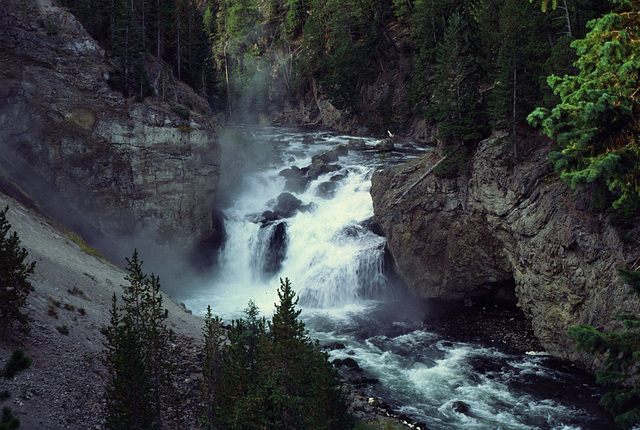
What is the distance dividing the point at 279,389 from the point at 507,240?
1895cm

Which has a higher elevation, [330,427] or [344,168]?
[344,168]

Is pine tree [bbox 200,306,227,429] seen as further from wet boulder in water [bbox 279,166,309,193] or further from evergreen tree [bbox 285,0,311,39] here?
evergreen tree [bbox 285,0,311,39]

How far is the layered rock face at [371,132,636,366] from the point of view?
21.0m

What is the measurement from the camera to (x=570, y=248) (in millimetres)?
21938

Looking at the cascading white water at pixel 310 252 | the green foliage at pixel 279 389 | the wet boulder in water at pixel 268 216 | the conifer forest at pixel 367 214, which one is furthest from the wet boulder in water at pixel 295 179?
the green foliage at pixel 279 389

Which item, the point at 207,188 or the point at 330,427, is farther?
the point at 207,188

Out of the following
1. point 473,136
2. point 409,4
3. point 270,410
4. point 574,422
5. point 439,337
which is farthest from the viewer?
point 409,4

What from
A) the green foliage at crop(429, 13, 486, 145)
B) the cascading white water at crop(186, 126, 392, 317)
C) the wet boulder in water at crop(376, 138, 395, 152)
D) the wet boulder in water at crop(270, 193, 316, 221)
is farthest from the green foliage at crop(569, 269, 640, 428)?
the wet boulder in water at crop(376, 138, 395, 152)

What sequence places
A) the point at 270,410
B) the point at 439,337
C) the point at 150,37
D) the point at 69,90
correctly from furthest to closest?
the point at 150,37
the point at 69,90
the point at 439,337
the point at 270,410

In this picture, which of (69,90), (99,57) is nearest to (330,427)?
(69,90)

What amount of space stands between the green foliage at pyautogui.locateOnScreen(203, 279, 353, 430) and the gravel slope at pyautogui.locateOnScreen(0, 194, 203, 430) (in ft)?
12.8

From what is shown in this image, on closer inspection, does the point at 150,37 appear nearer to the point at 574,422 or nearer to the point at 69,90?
the point at 69,90

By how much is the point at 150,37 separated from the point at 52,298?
36.6 metres

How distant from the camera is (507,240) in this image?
2631cm
